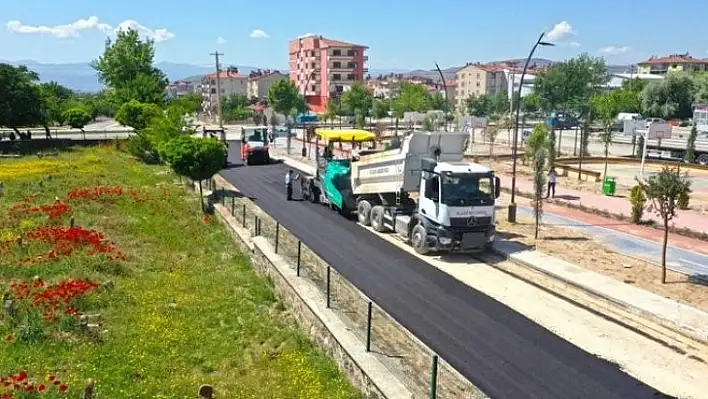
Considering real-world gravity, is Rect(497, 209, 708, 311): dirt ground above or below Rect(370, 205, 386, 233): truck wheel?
below

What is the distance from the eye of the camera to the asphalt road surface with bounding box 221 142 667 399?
32.1 ft

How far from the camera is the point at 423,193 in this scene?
57.9ft

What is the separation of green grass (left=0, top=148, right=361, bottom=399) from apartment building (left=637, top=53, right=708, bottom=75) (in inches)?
A: 6105

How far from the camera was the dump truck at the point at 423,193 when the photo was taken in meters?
16.8

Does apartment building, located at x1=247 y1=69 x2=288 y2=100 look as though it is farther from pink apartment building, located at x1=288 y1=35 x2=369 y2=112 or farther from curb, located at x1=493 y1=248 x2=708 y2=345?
curb, located at x1=493 y1=248 x2=708 y2=345

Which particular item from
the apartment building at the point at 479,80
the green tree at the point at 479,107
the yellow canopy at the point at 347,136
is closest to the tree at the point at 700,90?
the green tree at the point at 479,107

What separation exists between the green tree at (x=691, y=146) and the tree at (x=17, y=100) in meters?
47.5

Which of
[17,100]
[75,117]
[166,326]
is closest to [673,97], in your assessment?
[75,117]

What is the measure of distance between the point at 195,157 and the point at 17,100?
92.5 ft

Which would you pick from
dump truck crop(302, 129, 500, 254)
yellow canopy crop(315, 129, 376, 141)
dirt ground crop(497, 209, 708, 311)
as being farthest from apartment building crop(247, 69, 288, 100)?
dirt ground crop(497, 209, 708, 311)

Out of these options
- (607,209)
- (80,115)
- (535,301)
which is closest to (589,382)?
(535,301)

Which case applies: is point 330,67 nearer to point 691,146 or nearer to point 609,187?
point 691,146

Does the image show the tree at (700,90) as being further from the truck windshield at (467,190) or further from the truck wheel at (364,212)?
the truck windshield at (467,190)

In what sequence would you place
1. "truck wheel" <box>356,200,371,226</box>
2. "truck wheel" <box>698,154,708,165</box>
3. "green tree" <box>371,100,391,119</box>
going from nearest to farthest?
"truck wheel" <box>356,200,371,226</box> → "truck wheel" <box>698,154,708,165</box> → "green tree" <box>371,100,391,119</box>
